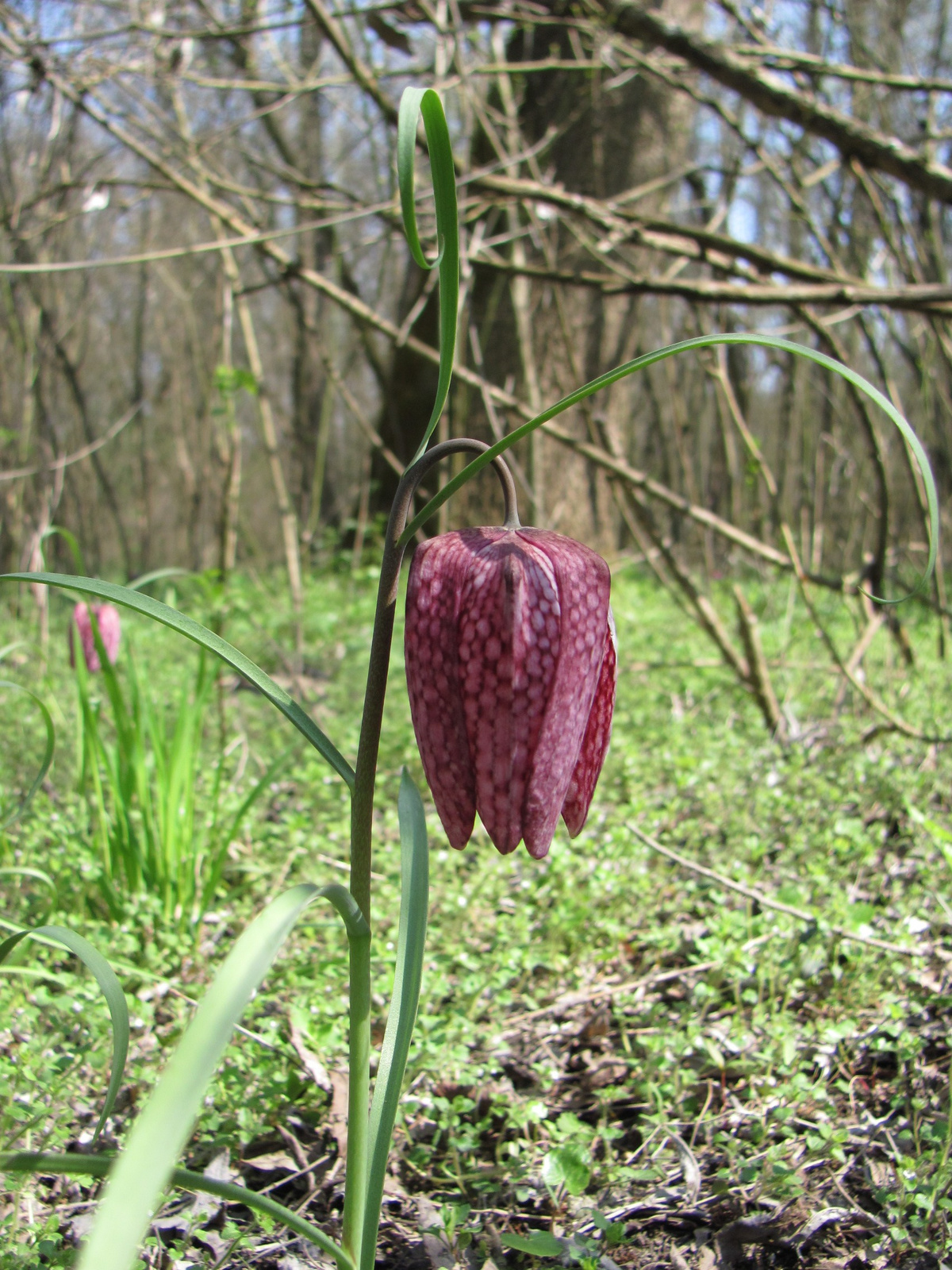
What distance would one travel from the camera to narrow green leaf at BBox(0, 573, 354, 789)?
2.17 feet

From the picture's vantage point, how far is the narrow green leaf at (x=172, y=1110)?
0.36 meters

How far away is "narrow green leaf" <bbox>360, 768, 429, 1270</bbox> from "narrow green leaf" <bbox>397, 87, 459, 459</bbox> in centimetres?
31

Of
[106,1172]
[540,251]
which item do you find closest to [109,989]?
[106,1172]

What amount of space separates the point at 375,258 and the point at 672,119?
347 cm

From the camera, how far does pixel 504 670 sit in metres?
0.69

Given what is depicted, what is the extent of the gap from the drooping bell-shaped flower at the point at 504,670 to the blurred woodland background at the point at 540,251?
0.90 metres

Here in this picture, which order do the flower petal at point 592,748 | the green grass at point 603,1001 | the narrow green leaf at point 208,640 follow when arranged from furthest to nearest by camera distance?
the green grass at point 603,1001 < the flower petal at point 592,748 < the narrow green leaf at point 208,640

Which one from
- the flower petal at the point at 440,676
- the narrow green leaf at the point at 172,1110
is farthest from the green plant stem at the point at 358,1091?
the narrow green leaf at the point at 172,1110

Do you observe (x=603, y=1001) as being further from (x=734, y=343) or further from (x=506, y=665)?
(x=734, y=343)

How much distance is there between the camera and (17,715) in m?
2.42

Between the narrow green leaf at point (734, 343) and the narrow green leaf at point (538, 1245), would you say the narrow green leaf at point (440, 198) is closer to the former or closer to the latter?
the narrow green leaf at point (734, 343)

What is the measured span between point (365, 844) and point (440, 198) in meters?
0.45

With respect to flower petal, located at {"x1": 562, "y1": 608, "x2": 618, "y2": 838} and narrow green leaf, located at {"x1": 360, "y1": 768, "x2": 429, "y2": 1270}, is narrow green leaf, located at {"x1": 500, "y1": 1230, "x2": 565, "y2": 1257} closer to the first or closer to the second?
narrow green leaf, located at {"x1": 360, "y1": 768, "x2": 429, "y2": 1270}

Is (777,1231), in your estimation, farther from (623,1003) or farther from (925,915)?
(925,915)
